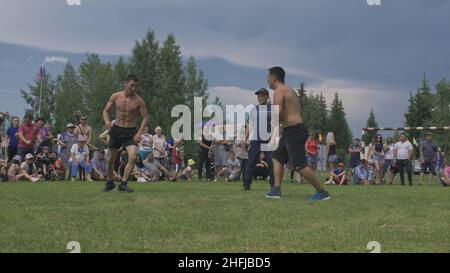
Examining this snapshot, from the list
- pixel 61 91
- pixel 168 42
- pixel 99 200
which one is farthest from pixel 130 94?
pixel 61 91

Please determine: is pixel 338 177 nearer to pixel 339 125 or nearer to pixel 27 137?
pixel 27 137

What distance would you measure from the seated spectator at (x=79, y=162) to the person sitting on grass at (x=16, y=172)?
1.53 metres

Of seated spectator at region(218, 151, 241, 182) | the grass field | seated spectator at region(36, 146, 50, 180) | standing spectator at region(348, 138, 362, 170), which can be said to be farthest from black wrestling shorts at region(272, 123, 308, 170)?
standing spectator at region(348, 138, 362, 170)

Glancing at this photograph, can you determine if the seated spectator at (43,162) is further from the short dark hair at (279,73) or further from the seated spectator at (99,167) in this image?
the short dark hair at (279,73)

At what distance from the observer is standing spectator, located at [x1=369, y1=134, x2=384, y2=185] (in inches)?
781

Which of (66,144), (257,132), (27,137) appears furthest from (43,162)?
(257,132)

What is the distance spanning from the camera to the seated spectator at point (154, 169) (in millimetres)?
17688

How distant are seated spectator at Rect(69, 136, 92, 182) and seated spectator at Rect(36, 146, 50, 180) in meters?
0.77

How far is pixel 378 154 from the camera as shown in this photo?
20188 mm

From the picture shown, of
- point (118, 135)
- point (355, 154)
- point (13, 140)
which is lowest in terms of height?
point (355, 154)

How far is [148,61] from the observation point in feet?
199

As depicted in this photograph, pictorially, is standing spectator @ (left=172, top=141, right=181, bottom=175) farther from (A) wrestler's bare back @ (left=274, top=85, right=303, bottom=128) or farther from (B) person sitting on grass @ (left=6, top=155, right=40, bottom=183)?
(A) wrestler's bare back @ (left=274, top=85, right=303, bottom=128)

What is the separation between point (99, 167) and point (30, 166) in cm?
223
